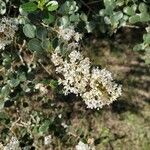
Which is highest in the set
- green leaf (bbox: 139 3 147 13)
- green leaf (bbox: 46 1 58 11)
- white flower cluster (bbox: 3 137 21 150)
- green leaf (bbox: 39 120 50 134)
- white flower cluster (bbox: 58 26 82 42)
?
green leaf (bbox: 46 1 58 11)

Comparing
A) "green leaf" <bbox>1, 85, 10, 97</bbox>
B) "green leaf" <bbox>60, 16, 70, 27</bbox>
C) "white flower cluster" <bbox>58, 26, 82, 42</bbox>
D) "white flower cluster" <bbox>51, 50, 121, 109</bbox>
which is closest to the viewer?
"white flower cluster" <bbox>51, 50, 121, 109</bbox>

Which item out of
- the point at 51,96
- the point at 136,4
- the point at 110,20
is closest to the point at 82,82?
the point at 110,20

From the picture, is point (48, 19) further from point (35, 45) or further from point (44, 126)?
point (44, 126)

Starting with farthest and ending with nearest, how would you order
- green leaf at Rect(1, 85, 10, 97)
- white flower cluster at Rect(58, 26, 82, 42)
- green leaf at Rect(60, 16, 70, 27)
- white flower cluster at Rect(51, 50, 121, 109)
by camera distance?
green leaf at Rect(1, 85, 10, 97) < green leaf at Rect(60, 16, 70, 27) < white flower cluster at Rect(58, 26, 82, 42) < white flower cluster at Rect(51, 50, 121, 109)

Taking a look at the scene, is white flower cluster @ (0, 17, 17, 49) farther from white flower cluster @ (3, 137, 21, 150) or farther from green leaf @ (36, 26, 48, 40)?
white flower cluster @ (3, 137, 21, 150)

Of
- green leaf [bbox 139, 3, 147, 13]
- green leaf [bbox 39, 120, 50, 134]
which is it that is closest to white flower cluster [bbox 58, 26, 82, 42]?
green leaf [bbox 139, 3, 147, 13]

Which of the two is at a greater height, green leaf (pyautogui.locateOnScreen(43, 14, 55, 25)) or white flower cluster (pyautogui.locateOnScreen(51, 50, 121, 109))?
green leaf (pyautogui.locateOnScreen(43, 14, 55, 25))

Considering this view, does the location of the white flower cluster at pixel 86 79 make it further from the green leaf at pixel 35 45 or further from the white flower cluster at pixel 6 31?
the white flower cluster at pixel 6 31
